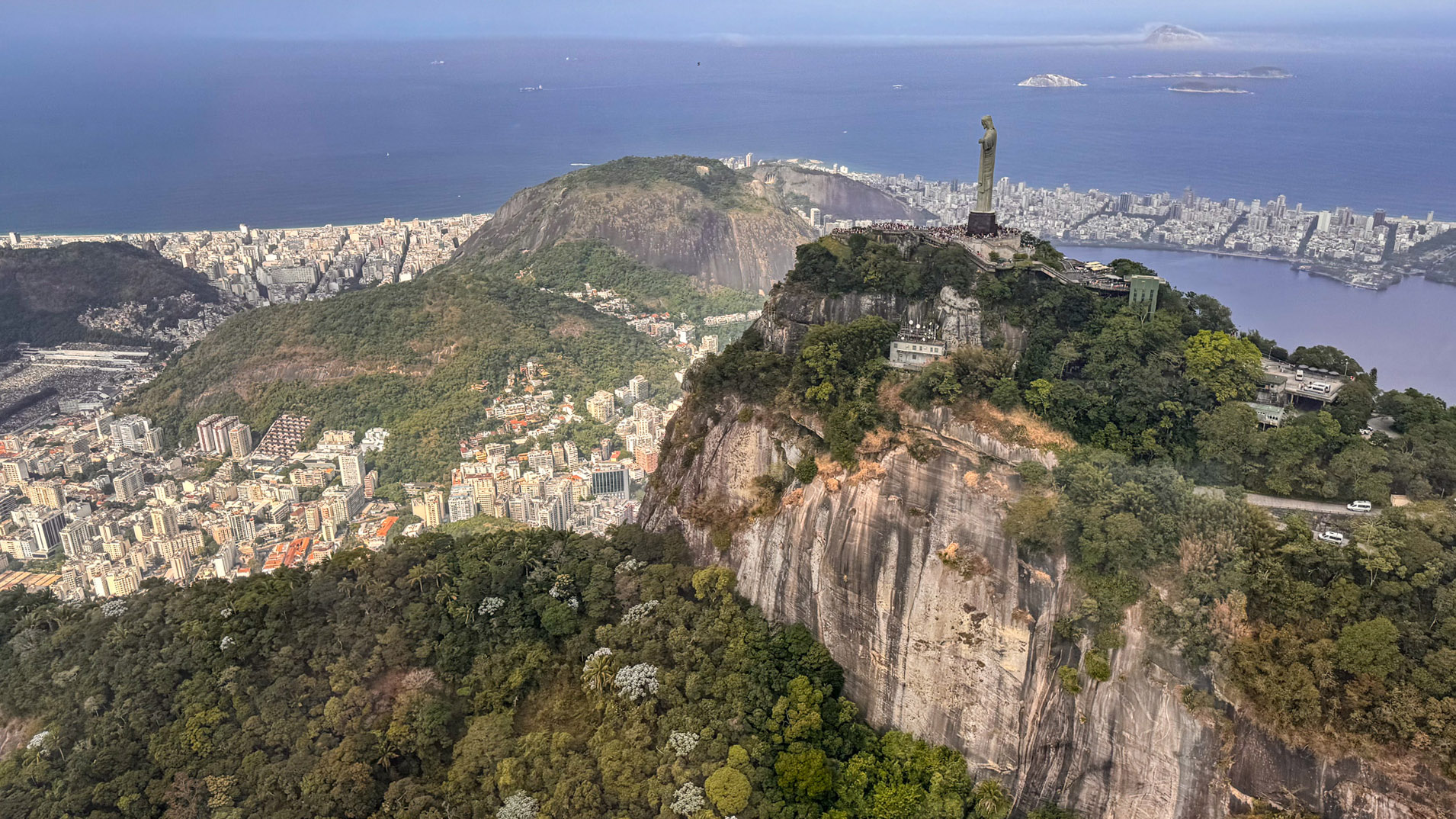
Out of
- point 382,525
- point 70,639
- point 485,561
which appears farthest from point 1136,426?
point 382,525

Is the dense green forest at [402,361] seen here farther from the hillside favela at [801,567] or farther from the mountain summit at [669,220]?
the mountain summit at [669,220]

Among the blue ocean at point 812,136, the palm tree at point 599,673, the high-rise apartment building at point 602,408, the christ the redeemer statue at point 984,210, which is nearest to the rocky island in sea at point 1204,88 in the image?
the blue ocean at point 812,136

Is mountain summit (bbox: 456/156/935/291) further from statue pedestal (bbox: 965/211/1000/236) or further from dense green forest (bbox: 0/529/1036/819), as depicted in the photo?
dense green forest (bbox: 0/529/1036/819)

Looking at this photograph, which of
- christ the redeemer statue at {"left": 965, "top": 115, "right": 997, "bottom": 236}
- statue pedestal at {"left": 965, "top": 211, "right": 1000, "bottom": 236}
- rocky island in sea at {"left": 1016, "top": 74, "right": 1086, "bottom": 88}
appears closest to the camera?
christ the redeemer statue at {"left": 965, "top": 115, "right": 997, "bottom": 236}

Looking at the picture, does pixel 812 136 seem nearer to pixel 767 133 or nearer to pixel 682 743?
pixel 767 133

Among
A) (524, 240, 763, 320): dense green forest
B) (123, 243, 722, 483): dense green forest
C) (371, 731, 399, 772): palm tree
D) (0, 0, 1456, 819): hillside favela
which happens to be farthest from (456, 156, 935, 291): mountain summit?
(371, 731, 399, 772): palm tree

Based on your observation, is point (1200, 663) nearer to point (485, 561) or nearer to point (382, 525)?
point (485, 561)
